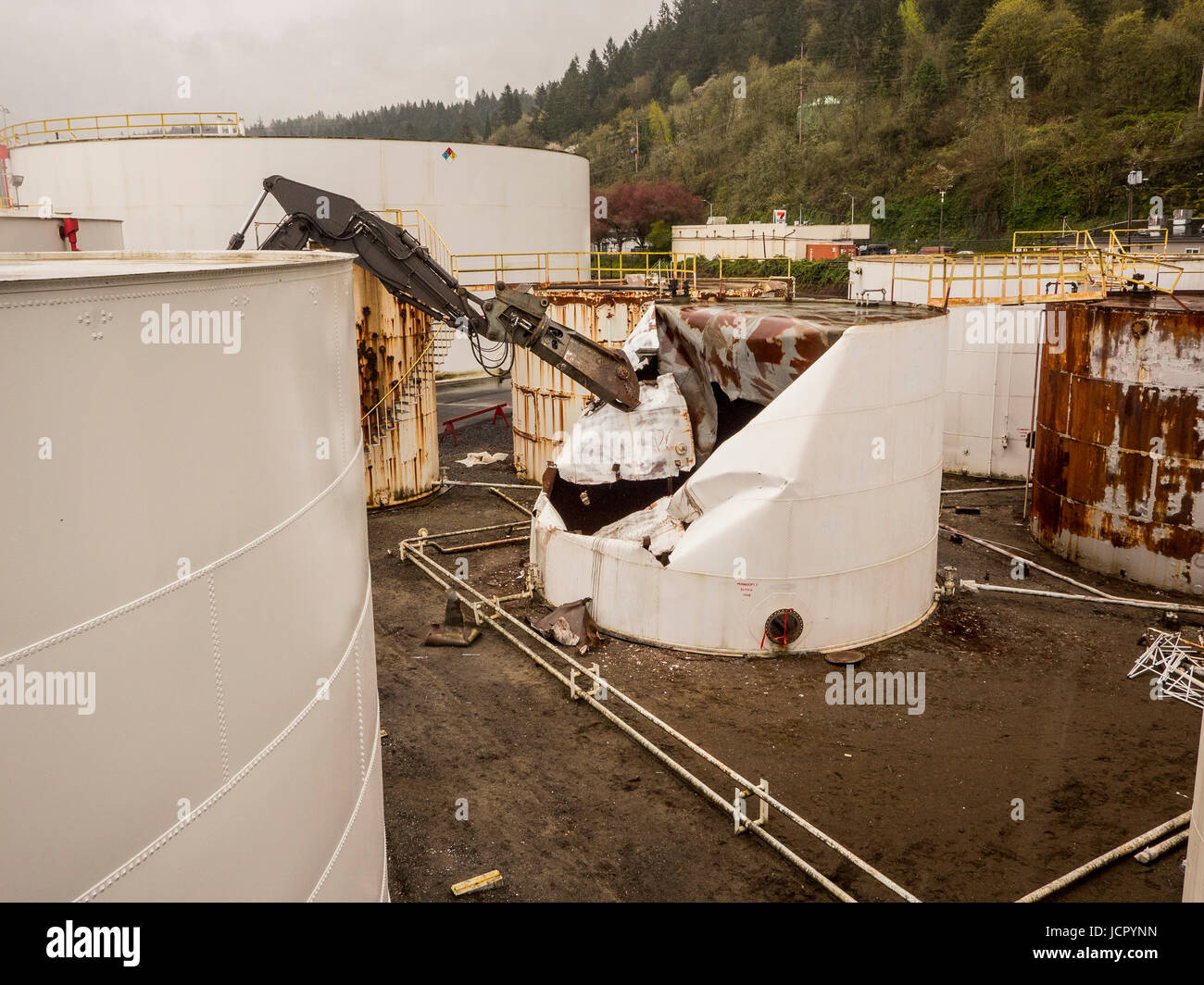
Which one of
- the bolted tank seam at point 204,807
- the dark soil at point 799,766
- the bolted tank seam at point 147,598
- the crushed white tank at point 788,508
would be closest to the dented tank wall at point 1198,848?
the dark soil at point 799,766

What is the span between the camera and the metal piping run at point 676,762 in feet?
25.0

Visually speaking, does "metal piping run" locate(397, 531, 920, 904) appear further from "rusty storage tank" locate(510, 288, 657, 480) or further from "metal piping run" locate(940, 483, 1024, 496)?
"metal piping run" locate(940, 483, 1024, 496)

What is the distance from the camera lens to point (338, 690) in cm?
522

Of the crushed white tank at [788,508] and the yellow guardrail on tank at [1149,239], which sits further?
the yellow guardrail on tank at [1149,239]

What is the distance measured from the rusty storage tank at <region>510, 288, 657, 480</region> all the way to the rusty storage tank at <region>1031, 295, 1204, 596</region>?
7.87 meters

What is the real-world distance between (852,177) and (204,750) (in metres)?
75.4

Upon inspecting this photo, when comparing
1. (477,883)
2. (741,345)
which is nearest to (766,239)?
(741,345)

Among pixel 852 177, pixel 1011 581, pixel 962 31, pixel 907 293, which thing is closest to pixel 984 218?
pixel 852 177

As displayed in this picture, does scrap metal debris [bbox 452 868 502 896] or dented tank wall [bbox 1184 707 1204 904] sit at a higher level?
dented tank wall [bbox 1184 707 1204 904]

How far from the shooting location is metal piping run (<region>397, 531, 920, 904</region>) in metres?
7.61

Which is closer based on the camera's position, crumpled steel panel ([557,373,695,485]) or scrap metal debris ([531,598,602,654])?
scrap metal debris ([531,598,602,654])

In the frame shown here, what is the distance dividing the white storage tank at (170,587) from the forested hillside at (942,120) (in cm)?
5607
